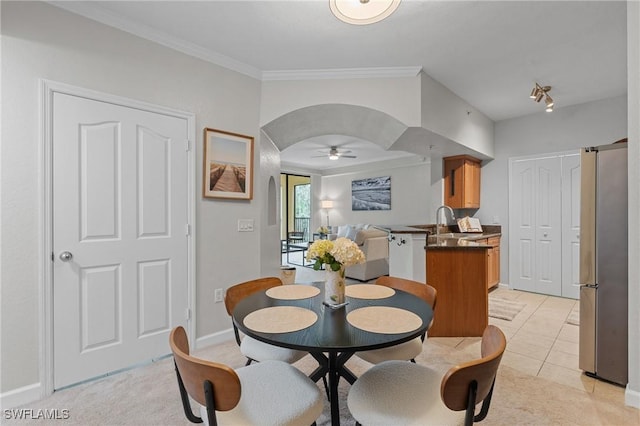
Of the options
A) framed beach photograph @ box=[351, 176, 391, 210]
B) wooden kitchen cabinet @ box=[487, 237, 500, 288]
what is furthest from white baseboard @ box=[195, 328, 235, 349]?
framed beach photograph @ box=[351, 176, 391, 210]

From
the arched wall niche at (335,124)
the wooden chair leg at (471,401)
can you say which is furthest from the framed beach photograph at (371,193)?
the wooden chair leg at (471,401)

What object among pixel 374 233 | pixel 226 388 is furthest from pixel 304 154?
pixel 226 388

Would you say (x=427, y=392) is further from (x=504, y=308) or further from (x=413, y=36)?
(x=504, y=308)

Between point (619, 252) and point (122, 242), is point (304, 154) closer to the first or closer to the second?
point (122, 242)

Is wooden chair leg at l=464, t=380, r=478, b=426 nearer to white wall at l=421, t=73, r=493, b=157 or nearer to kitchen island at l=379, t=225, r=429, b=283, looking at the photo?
kitchen island at l=379, t=225, r=429, b=283

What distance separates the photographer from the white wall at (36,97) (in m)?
1.84

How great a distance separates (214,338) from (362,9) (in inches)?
111

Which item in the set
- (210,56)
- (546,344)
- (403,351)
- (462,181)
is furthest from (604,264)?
(210,56)

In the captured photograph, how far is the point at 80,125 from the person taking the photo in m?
2.08

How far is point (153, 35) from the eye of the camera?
237cm

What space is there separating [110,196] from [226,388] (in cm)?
191

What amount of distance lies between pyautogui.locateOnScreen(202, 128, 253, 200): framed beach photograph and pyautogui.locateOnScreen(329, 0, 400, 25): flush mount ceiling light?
5.30 feet

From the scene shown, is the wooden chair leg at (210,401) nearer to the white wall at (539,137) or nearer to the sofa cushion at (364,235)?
the sofa cushion at (364,235)

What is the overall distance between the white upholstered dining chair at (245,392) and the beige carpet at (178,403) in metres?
0.62
